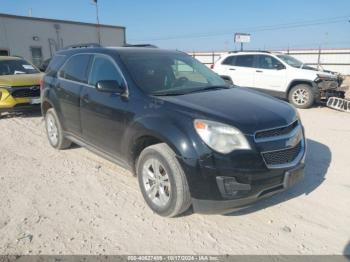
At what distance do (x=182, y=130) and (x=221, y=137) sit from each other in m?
0.39

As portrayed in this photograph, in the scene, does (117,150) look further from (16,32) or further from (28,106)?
(16,32)

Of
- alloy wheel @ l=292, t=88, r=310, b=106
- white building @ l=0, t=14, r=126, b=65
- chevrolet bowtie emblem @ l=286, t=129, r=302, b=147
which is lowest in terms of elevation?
alloy wheel @ l=292, t=88, r=310, b=106

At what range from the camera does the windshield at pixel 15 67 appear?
31.5 ft

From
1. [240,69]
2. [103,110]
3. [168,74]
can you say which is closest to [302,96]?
[240,69]

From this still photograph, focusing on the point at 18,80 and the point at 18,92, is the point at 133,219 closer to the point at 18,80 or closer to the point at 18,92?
the point at 18,92

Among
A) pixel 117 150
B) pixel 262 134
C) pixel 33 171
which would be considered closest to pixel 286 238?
pixel 262 134

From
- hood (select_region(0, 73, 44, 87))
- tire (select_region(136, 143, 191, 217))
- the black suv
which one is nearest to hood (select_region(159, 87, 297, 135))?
the black suv

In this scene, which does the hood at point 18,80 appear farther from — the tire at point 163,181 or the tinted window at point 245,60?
the tinted window at point 245,60

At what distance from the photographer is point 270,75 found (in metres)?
11.1

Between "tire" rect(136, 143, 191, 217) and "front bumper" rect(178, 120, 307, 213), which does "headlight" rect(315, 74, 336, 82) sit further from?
"tire" rect(136, 143, 191, 217)

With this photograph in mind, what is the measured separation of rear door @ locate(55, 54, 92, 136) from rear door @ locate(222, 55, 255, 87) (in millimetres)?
7648

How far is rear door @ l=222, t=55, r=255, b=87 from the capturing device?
37.9ft

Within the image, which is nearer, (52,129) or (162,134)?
(162,134)

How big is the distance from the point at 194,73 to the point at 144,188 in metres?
1.89
